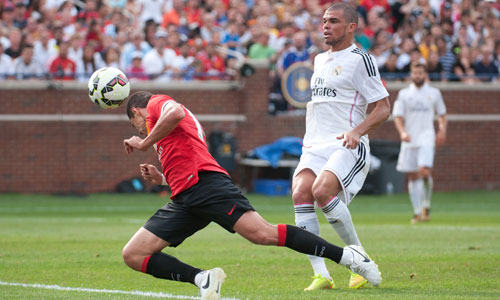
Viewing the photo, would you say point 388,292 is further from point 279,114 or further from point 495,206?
point 279,114

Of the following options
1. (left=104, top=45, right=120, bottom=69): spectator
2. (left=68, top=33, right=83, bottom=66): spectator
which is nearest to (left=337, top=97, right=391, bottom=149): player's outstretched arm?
(left=104, top=45, right=120, bottom=69): spectator

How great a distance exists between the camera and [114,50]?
20984mm

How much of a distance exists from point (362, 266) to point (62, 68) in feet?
51.6

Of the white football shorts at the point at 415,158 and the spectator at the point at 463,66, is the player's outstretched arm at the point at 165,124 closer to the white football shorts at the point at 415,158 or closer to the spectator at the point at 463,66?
the white football shorts at the point at 415,158

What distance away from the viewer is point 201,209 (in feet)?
22.3

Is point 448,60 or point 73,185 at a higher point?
point 448,60

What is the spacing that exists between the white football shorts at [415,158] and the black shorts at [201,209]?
9333 millimetres

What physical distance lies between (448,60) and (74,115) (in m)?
10.6

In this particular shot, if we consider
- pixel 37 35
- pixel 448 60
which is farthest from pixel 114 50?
pixel 448 60

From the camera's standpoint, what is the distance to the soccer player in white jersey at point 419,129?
614 inches

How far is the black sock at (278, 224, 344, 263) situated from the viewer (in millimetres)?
6855

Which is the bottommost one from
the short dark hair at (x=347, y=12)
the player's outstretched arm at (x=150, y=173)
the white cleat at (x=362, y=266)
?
the white cleat at (x=362, y=266)

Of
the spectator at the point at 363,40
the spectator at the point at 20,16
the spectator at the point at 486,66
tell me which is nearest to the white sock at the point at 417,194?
the spectator at the point at 363,40

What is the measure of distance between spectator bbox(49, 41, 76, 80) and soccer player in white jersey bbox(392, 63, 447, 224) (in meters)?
9.43
